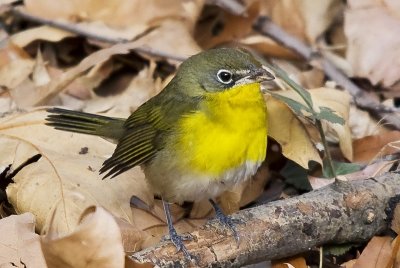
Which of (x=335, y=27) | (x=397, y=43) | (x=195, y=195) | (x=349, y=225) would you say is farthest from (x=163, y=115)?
(x=335, y=27)

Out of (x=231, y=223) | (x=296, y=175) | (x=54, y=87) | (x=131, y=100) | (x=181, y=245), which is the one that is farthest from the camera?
(x=131, y=100)

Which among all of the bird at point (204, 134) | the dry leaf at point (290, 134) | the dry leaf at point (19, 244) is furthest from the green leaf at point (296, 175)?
the dry leaf at point (19, 244)

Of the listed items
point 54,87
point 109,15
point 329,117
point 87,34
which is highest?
point 329,117

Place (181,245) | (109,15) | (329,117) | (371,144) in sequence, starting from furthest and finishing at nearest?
(109,15), (371,144), (329,117), (181,245)

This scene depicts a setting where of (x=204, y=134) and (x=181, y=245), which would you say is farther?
(x=204, y=134)

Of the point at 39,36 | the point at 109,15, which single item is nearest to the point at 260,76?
the point at 109,15

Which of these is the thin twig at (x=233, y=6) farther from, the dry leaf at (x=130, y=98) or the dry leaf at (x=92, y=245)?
the dry leaf at (x=92, y=245)

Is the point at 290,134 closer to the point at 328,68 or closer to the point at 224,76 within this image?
the point at 224,76

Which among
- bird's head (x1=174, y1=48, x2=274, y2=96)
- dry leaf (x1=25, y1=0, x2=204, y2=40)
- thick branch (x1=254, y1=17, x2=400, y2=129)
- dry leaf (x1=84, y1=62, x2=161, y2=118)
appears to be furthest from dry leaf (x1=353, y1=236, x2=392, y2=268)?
dry leaf (x1=25, y1=0, x2=204, y2=40)
